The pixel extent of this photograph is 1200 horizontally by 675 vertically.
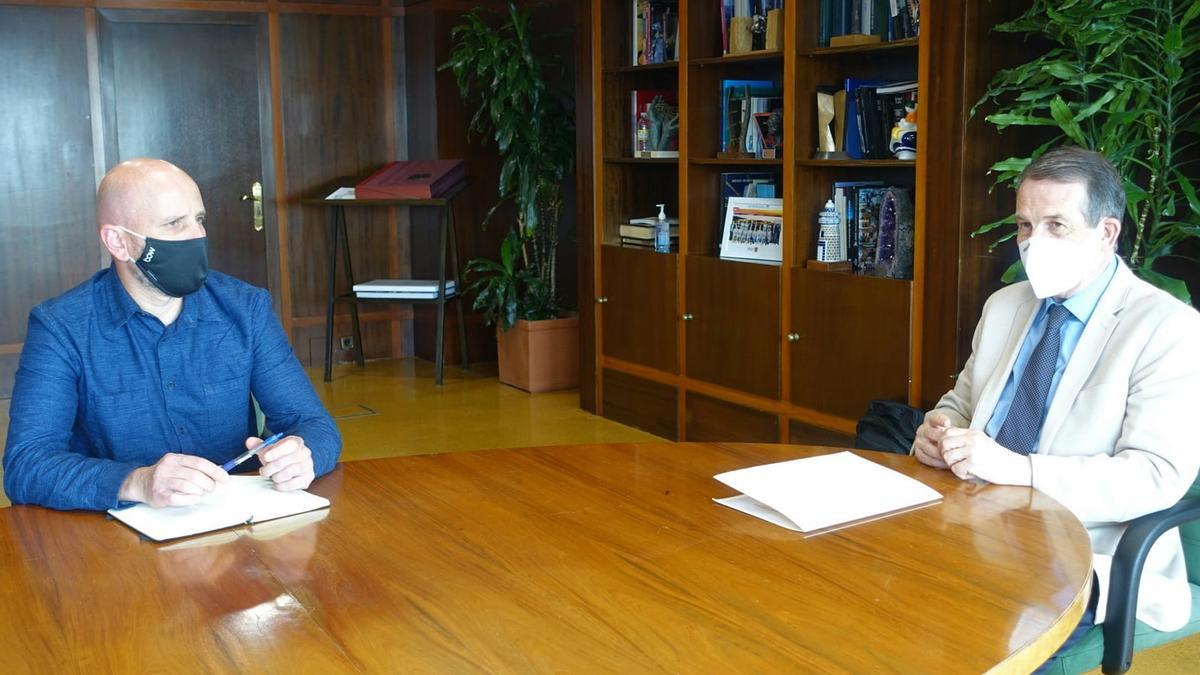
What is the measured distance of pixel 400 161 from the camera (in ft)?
24.7

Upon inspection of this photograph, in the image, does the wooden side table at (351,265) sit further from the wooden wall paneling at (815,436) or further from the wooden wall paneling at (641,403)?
the wooden wall paneling at (815,436)

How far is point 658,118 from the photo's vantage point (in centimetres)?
557

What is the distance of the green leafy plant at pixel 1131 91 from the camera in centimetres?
311

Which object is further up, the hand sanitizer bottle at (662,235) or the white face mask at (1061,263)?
the white face mask at (1061,263)

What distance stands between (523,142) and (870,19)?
2.46 metres

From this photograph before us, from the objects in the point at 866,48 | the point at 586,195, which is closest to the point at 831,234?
the point at 866,48

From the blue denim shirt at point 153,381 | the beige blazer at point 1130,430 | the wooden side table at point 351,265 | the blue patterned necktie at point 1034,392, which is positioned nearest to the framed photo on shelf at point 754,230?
the wooden side table at point 351,265

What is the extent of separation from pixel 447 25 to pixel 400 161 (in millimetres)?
880

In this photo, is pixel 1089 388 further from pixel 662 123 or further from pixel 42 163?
pixel 42 163

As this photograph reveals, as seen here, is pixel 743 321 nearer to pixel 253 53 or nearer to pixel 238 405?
pixel 238 405

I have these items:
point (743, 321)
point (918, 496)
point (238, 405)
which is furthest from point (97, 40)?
point (918, 496)

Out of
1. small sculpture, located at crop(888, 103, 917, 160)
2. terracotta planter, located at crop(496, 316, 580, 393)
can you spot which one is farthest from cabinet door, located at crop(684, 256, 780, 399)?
terracotta planter, located at crop(496, 316, 580, 393)

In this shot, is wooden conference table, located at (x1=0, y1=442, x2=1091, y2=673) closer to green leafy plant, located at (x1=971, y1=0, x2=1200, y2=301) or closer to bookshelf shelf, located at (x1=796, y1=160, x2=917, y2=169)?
green leafy plant, located at (x1=971, y1=0, x2=1200, y2=301)

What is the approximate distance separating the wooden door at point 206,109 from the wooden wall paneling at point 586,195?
7.59ft
